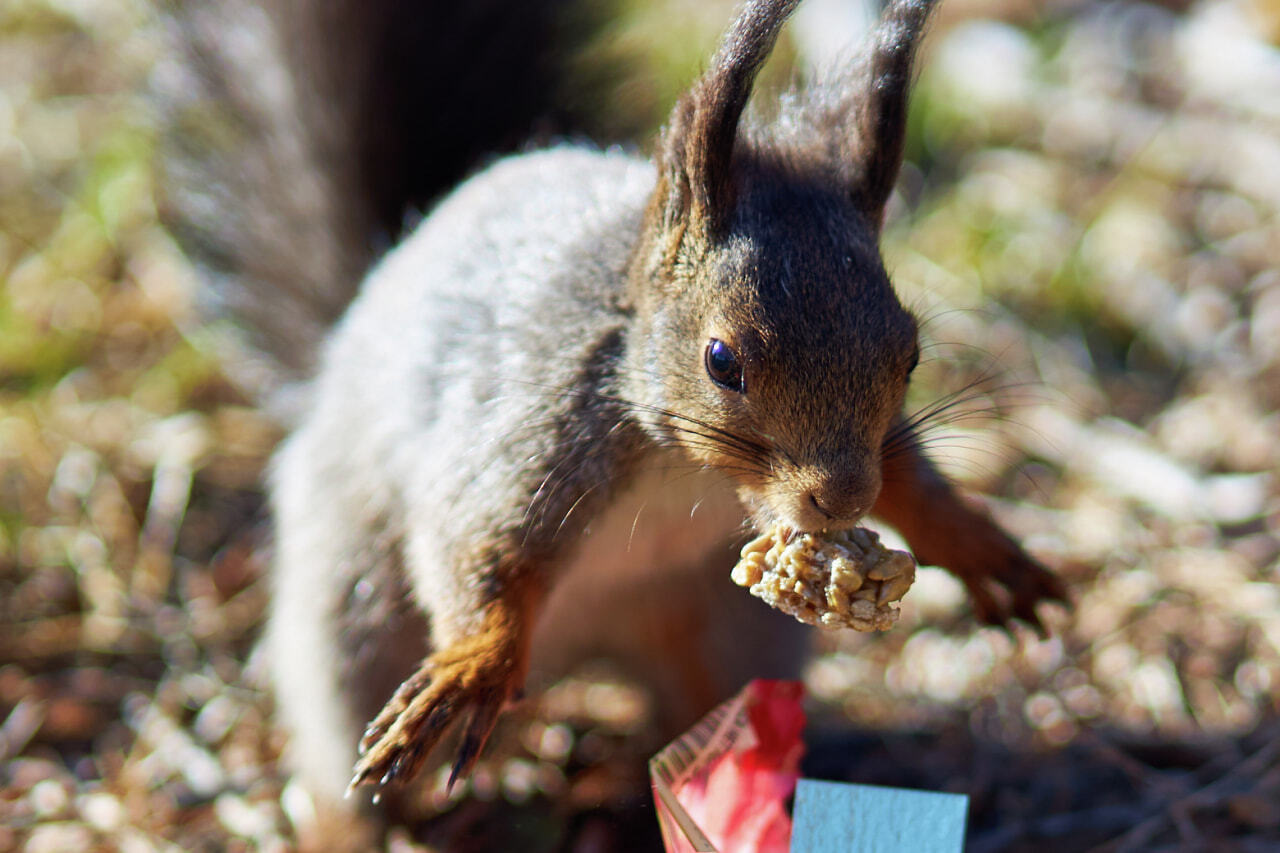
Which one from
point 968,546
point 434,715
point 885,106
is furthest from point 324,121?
point 968,546

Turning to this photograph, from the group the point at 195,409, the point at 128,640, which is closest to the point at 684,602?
the point at 128,640

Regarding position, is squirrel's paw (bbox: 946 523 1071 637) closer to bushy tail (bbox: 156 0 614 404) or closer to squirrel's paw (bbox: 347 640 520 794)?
squirrel's paw (bbox: 347 640 520 794)

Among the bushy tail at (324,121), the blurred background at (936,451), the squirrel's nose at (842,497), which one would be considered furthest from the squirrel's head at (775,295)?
the bushy tail at (324,121)

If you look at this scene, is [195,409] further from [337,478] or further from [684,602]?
[684,602]

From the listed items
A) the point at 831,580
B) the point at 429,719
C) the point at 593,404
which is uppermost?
the point at 593,404

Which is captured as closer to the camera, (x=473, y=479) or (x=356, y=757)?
(x=473, y=479)

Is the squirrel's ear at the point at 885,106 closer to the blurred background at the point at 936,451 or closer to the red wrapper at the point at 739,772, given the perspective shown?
the blurred background at the point at 936,451

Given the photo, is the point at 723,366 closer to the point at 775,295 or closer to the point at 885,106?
the point at 775,295
